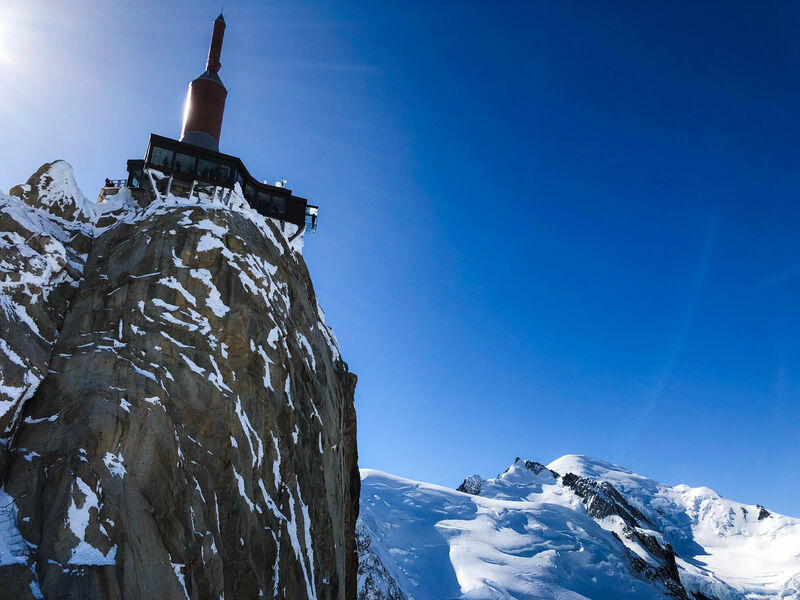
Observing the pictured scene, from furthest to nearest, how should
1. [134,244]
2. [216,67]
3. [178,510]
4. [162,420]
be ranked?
[216,67], [134,244], [162,420], [178,510]

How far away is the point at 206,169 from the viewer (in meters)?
45.5

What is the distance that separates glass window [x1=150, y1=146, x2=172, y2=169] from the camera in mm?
44031

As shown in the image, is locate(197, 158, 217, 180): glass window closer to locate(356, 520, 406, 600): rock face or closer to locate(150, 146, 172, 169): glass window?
locate(150, 146, 172, 169): glass window

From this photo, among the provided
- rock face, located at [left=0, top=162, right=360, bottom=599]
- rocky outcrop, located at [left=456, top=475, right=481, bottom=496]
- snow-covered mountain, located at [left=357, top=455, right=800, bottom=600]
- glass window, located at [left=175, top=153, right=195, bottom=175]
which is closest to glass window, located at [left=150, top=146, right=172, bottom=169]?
glass window, located at [left=175, top=153, right=195, bottom=175]

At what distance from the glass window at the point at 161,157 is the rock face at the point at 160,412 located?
9.17 m

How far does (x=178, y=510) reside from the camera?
22.9m

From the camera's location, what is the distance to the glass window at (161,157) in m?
44.0

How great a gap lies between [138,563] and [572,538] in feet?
392

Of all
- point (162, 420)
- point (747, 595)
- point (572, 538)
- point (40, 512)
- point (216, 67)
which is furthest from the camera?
point (747, 595)

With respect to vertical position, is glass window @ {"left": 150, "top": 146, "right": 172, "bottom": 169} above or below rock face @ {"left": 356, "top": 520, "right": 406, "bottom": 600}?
above

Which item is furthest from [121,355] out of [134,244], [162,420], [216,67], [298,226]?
[216,67]

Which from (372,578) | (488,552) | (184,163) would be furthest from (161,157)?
(488,552)

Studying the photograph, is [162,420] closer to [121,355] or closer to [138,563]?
[121,355]

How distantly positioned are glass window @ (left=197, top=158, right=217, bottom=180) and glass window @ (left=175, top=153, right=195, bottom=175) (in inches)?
20.8
